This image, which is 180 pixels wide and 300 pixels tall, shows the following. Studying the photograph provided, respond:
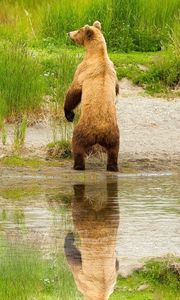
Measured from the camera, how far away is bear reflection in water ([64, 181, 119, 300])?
29.3 ft

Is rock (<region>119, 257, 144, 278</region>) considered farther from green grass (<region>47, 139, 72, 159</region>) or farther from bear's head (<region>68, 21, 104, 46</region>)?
bear's head (<region>68, 21, 104, 46</region>)

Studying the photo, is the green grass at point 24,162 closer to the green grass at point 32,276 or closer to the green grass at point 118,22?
the green grass at point 32,276

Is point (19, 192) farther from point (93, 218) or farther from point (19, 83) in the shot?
point (19, 83)

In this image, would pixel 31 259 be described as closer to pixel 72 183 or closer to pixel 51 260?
pixel 51 260

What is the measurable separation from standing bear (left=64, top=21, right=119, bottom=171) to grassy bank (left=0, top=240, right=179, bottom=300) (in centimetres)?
342

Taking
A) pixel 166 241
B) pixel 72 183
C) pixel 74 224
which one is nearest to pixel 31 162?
pixel 72 183

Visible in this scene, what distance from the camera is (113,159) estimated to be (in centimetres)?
1328

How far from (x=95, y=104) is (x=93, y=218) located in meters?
2.26

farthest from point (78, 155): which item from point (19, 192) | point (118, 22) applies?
point (118, 22)

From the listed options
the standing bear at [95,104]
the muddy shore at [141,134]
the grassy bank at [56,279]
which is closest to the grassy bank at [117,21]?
the muddy shore at [141,134]

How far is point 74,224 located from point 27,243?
0.85 metres

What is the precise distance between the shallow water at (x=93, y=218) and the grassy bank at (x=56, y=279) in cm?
9

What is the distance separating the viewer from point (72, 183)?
42.2 ft

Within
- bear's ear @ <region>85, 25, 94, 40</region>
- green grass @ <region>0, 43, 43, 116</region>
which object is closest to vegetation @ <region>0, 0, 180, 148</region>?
green grass @ <region>0, 43, 43, 116</region>
